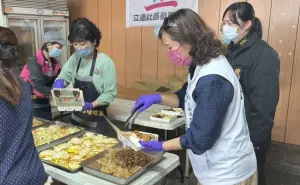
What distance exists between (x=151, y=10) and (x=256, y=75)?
2360mm

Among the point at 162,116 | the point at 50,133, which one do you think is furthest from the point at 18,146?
the point at 162,116

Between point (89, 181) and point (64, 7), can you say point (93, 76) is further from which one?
A: point (64, 7)

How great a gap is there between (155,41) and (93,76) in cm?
177

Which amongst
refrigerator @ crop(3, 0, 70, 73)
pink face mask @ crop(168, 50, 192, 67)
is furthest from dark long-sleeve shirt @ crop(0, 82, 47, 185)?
refrigerator @ crop(3, 0, 70, 73)

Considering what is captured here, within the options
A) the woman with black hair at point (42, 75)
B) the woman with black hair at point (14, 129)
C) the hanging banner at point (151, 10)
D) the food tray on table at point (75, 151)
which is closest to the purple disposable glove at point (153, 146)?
the food tray on table at point (75, 151)

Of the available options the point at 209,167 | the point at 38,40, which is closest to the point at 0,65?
the point at 209,167

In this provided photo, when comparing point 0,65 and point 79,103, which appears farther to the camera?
point 79,103

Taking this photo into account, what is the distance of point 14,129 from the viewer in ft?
3.33

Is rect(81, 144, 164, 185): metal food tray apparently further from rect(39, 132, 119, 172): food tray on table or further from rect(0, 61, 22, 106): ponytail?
rect(0, 61, 22, 106): ponytail

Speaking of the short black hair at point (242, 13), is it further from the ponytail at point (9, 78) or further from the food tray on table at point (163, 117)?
the ponytail at point (9, 78)

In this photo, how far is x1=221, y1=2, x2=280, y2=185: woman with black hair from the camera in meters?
1.68

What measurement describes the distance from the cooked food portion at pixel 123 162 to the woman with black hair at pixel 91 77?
27.2 inches

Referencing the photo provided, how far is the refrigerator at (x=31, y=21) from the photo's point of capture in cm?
359

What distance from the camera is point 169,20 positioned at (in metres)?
1.21
